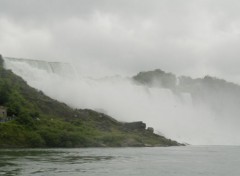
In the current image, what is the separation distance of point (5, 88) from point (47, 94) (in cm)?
3250

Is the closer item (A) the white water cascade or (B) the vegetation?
(B) the vegetation

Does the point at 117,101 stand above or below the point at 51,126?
above

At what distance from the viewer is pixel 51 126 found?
123 m

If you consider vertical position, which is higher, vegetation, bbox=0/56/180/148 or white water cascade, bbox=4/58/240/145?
white water cascade, bbox=4/58/240/145

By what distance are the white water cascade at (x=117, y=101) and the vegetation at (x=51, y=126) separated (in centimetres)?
1120

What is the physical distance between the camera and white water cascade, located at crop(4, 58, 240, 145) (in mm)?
171250

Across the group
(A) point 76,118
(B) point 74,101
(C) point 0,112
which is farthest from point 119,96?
(C) point 0,112

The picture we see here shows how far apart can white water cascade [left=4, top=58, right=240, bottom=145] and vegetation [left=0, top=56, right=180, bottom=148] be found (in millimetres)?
11202

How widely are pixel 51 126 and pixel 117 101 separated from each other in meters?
66.6

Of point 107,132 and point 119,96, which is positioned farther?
point 119,96

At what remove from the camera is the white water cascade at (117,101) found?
171250 mm

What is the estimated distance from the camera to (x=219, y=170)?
58.8m

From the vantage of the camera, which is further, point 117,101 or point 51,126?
point 117,101

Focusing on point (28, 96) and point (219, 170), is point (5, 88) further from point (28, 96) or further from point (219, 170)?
point (219, 170)
